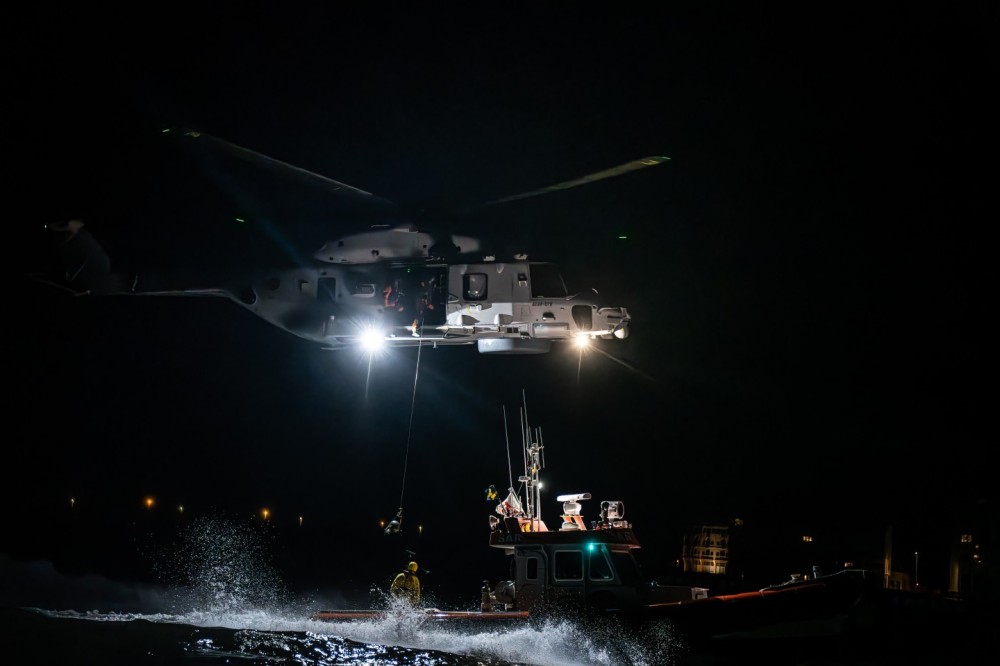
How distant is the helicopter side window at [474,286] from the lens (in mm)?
15478

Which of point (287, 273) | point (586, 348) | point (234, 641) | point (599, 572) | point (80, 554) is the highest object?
point (287, 273)

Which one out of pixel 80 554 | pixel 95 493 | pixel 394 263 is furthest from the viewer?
pixel 80 554

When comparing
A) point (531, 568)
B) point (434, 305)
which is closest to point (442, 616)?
point (531, 568)

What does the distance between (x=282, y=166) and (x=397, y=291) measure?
3.50 meters

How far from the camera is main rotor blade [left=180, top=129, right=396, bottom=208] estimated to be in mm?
12562

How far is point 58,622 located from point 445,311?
309 inches

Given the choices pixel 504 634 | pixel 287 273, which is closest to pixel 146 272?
pixel 287 273

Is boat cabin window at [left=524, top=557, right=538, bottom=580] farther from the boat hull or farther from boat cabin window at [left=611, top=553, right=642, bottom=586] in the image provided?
boat cabin window at [left=611, top=553, right=642, bottom=586]

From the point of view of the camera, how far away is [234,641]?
32.9ft

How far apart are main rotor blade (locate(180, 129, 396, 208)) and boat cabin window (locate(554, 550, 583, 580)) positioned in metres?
6.58

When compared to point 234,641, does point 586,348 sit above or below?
above

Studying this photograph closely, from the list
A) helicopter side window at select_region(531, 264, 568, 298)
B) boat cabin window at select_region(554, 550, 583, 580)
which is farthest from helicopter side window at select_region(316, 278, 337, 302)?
boat cabin window at select_region(554, 550, 583, 580)

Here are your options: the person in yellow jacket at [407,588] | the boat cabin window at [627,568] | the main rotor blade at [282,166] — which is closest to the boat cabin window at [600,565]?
the boat cabin window at [627,568]

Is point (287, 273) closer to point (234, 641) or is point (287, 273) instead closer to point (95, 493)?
point (234, 641)
